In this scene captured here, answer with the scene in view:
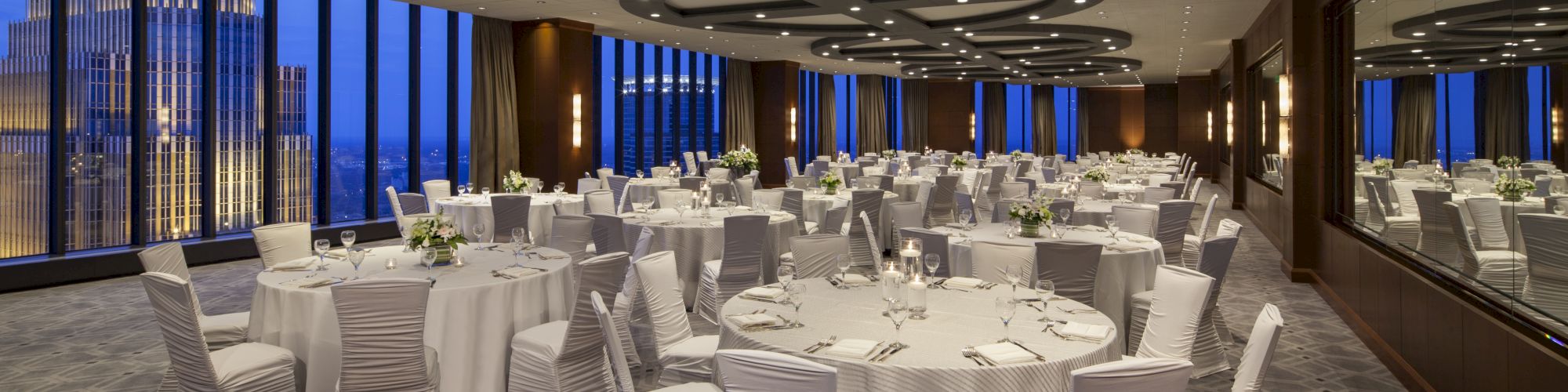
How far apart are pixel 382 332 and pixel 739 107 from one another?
16164 mm

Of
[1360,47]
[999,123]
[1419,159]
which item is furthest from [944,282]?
[999,123]

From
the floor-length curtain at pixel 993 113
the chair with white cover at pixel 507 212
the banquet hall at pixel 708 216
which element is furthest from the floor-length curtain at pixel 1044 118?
the chair with white cover at pixel 507 212

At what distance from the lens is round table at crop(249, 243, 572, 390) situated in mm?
4027

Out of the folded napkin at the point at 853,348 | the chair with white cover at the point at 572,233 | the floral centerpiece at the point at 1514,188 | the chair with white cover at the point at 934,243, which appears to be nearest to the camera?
the folded napkin at the point at 853,348

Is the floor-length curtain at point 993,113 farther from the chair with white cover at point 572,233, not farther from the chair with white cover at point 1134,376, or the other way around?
the chair with white cover at point 1134,376

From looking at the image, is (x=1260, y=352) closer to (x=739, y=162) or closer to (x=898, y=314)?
(x=898, y=314)

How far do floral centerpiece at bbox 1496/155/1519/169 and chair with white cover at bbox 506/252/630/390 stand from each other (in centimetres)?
367

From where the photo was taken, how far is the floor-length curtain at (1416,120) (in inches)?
203

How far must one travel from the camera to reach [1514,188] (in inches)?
147

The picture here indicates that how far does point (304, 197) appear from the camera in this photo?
1077 centimetres

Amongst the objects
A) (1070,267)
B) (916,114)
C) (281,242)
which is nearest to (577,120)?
(281,242)

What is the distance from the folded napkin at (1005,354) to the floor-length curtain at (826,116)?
795 inches

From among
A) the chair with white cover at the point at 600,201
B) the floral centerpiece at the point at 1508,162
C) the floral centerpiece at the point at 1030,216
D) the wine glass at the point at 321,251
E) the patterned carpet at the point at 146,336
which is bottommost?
the patterned carpet at the point at 146,336

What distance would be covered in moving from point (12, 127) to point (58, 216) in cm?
82
